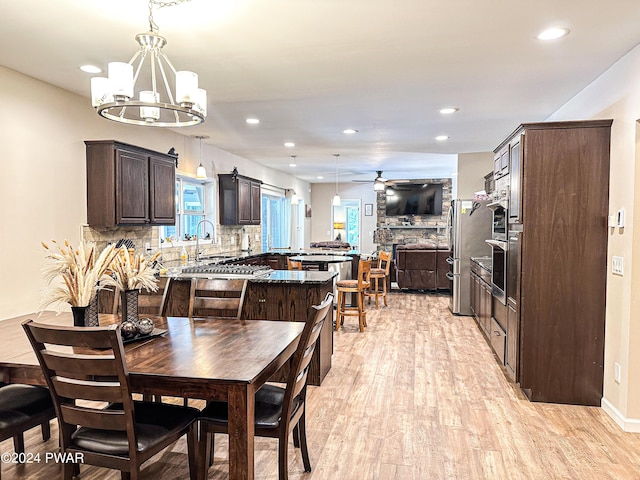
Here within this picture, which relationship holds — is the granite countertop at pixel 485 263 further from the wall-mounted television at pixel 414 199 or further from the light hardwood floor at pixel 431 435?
the wall-mounted television at pixel 414 199

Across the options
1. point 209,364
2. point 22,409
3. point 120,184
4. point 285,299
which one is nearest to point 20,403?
point 22,409

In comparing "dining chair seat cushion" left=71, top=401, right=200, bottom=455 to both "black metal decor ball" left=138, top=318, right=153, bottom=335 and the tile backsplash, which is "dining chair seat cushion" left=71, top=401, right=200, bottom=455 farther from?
the tile backsplash

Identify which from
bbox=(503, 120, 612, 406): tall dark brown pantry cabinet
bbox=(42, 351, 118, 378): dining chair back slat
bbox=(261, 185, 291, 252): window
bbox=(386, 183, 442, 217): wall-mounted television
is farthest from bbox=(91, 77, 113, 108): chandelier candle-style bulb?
bbox=(386, 183, 442, 217): wall-mounted television

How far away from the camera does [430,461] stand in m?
2.54

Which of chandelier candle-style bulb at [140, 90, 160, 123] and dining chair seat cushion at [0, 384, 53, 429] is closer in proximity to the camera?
dining chair seat cushion at [0, 384, 53, 429]

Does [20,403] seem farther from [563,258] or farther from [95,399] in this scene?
[563,258]

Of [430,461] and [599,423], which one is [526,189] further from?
[430,461]

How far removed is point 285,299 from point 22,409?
2.03m

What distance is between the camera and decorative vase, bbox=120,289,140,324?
2361 mm

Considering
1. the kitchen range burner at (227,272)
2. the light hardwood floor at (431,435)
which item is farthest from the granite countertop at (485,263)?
the kitchen range burner at (227,272)

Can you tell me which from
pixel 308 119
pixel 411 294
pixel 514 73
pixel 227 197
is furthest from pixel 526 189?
pixel 411 294

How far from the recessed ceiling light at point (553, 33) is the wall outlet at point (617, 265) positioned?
1.51m

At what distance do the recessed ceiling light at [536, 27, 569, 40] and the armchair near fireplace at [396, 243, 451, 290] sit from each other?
6.00 metres

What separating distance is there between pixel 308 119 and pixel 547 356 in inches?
131
